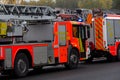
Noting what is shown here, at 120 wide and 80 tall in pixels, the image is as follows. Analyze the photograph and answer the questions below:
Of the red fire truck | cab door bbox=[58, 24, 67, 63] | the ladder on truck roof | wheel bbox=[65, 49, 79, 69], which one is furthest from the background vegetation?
the ladder on truck roof

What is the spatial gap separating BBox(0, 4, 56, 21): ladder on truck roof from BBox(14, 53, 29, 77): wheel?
1621mm

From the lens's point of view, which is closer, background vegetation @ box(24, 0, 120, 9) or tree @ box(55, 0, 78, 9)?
background vegetation @ box(24, 0, 120, 9)

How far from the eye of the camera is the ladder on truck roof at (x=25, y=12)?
15.9m

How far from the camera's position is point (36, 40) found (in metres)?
17.8

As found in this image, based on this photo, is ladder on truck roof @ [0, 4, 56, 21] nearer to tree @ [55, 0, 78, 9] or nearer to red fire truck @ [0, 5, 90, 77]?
red fire truck @ [0, 5, 90, 77]

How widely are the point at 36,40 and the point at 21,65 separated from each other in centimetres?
201

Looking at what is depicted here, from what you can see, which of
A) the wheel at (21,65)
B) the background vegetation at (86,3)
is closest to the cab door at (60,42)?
the wheel at (21,65)

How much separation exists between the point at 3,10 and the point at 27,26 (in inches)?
61.6

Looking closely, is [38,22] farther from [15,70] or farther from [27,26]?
[15,70]

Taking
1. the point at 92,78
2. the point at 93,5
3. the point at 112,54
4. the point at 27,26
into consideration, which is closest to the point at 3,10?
the point at 27,26

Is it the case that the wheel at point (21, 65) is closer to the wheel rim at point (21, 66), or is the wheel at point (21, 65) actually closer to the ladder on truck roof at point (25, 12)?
the wheel rim at point (21, 66)

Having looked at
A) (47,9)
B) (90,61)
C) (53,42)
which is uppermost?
(47,9)

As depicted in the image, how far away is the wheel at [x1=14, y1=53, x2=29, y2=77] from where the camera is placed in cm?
1586

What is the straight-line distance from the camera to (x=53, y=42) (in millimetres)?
18297
